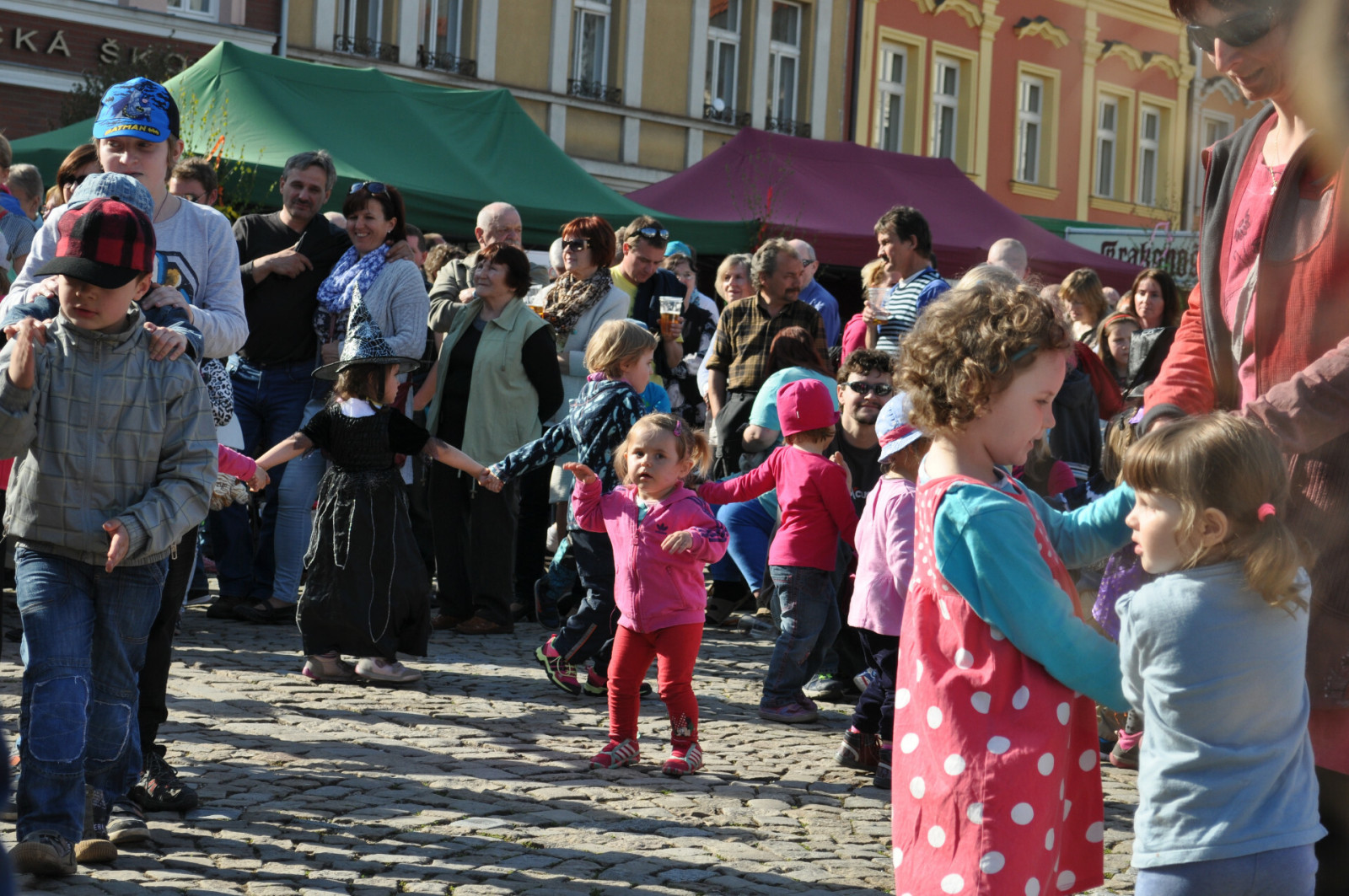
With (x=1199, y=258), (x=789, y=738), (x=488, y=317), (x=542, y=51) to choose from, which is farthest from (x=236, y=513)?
(x=542, y=51)

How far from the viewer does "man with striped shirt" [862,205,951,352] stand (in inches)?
313

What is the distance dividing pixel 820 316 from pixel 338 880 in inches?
234

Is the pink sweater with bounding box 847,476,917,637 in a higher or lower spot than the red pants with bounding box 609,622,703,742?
higher

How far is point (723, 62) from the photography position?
25688 millimetres

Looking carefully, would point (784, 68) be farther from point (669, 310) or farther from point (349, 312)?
point (349, 312)

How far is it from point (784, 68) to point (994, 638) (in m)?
24.7

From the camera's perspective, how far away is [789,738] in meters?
6.05

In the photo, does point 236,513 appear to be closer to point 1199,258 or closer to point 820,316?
point 820,316

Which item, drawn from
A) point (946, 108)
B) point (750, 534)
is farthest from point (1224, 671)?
point (946, 108)

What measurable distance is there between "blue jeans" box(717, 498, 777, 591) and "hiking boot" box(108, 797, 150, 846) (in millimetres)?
4209

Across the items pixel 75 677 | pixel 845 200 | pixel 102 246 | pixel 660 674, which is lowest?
pixel 660 674

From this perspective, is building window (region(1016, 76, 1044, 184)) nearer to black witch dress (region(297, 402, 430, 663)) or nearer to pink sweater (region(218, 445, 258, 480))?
black witch dress (region(297, 402, 430, 663))

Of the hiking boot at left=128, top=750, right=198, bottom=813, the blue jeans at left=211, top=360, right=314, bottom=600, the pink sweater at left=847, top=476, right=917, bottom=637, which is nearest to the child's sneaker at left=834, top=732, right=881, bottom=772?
the pink sweater at left=847, top=476, right=917, bottom=637

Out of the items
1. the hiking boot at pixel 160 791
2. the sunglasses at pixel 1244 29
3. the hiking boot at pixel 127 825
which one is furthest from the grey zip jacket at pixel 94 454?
the sunglasses at pixel 1244 29
